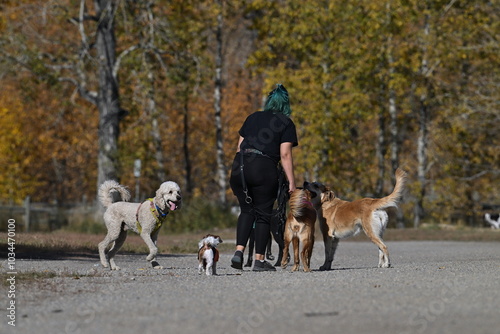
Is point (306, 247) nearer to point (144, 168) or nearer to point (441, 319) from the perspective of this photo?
point (441, 319)

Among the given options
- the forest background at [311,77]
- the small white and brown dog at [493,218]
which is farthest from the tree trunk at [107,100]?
the small white and brown dog at [493,218]

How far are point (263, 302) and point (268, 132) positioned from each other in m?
4.21

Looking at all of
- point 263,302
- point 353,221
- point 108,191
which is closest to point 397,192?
point 353,221

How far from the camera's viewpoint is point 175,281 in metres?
11.7

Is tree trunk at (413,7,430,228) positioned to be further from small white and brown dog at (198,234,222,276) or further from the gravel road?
small white and brown dog at (198,234,222,276)

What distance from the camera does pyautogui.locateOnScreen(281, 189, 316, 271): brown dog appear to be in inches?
508

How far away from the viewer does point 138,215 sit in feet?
47.9

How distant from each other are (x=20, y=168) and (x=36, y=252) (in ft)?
129

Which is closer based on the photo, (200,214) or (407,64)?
(200,214)

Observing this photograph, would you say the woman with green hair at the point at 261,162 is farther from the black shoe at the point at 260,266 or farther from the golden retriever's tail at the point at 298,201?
the golden retriever's tail at the point at 298,201

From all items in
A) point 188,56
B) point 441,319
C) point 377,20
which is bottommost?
point 441,319

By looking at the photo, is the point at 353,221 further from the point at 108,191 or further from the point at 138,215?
the point at 108,191

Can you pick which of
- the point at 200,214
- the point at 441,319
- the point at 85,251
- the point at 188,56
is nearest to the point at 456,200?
the point at 200,214

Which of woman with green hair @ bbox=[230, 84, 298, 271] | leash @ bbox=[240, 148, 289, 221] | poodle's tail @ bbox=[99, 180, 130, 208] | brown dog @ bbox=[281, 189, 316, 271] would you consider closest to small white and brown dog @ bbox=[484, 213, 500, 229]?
poodle's tail @ bbox=[99, 180, 130, 208]
